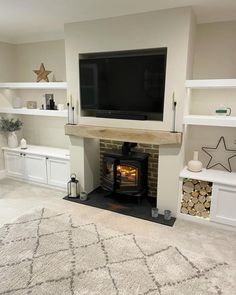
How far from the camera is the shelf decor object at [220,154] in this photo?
Result: 3.30m

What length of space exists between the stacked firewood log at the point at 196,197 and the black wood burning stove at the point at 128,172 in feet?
2.08

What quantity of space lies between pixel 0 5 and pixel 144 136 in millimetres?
2271

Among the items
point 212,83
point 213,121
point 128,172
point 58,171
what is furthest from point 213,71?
point 58,171

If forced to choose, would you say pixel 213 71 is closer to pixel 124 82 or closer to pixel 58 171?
pixel 124 82

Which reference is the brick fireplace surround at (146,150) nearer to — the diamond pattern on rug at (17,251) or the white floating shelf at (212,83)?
the white floating shelf at (212,83)

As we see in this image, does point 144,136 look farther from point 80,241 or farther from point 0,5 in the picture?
point 0,5

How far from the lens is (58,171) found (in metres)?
4.09

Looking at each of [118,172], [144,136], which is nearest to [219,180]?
[144,136]

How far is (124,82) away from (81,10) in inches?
39.4

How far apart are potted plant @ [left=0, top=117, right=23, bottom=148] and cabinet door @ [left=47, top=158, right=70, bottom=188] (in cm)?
98

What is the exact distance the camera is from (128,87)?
10.6 feet

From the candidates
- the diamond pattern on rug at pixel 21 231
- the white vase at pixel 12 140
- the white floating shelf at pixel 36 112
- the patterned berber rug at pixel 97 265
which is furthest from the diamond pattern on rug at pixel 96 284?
the white vase at pixel 12 140

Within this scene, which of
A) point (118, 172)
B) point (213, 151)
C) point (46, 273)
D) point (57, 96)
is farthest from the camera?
point (57, 96)

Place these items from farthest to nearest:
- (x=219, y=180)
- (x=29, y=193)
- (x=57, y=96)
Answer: (x=57, y=96) < (x=29, y=193) < (x=219, y=180)
